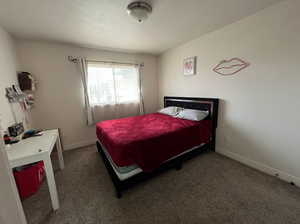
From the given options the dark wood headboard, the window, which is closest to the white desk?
the window

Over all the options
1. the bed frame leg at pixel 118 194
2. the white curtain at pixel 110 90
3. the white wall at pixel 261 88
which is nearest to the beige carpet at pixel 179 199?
the bed frame leg at pixel 118 194

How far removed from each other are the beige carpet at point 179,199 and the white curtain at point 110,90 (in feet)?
5.15

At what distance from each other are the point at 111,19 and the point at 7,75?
1844 millimetres

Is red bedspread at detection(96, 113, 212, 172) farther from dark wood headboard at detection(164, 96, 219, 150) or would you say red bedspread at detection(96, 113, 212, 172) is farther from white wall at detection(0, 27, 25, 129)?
white wall at detection(0, 27, 25, 129)

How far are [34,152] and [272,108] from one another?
10.4 ft

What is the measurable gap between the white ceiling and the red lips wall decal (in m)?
0.63

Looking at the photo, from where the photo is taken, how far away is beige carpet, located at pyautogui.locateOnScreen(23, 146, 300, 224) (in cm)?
141

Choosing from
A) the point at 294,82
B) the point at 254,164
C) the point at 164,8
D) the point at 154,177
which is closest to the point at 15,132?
the point at 154,177

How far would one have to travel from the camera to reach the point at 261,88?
1973mm

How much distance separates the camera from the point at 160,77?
405 cm

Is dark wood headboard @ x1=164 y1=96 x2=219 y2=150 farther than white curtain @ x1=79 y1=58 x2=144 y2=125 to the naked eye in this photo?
No

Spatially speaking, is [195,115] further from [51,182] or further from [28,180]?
[28,180]

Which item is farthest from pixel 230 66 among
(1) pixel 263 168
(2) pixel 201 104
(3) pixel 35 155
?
(3) pixel 35 155

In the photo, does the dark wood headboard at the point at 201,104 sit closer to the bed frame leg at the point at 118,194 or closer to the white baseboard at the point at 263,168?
the white baseboard at the point at 263,168
